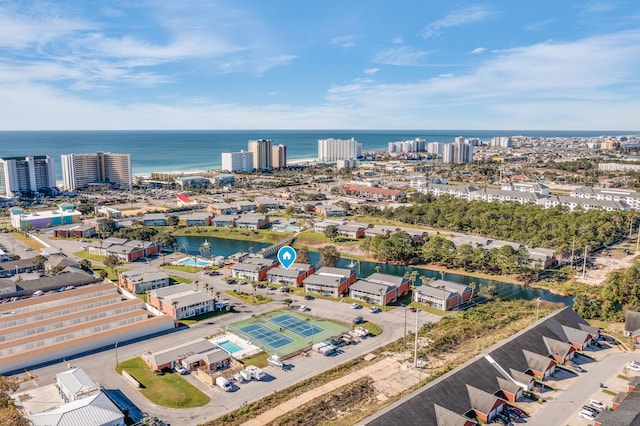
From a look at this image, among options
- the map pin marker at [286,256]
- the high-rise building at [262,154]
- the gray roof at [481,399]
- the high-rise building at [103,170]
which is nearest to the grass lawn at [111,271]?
the map pin marker at [286,256]

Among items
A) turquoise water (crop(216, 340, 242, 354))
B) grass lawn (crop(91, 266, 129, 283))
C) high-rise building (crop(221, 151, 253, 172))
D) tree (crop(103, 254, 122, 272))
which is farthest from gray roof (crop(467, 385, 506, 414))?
high-rise building (crop(221, 151, 253, 172))

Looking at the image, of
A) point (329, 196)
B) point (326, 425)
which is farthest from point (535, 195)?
point (326, 425)

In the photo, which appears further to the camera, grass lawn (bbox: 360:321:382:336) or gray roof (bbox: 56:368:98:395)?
grass lawn (bbox: 360:321:382:336)

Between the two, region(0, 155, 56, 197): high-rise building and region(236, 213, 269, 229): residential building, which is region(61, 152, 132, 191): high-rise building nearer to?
region(0, 155, 56, 197): high-rise building

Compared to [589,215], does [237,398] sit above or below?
below

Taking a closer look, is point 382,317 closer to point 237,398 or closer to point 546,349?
point 546,349
